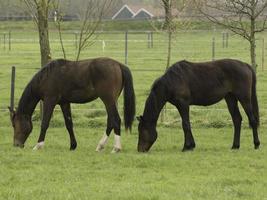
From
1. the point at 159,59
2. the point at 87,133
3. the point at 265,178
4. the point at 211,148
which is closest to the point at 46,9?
the point at 87,133

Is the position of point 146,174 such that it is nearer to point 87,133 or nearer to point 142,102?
point 87,133

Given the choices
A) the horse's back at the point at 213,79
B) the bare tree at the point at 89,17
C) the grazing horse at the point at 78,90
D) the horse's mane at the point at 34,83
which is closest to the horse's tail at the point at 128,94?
the grazing horse at the point at 78,90

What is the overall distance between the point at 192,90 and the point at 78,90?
2.27 m

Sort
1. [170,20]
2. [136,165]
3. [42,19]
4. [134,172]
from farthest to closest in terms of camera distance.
→ [170,20] < [42,19] < [136,165] < [134,172]

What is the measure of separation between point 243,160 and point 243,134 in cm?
397

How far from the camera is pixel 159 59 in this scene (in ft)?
112

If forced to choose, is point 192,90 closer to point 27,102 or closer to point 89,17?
point 27,102

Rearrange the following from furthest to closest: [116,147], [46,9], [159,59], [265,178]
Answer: [159,59] → [46,9] → [116,147] → [265,178]

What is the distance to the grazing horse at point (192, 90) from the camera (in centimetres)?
1114

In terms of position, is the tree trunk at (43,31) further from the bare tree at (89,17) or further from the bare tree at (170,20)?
the bare tree at (170,20)

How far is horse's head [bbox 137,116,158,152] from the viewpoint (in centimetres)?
1111

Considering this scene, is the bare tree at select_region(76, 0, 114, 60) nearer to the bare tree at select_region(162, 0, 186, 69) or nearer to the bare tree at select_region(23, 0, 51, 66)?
the bare tree at select_region(23, 0, 51, 66)

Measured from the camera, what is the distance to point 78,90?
11281 millimetres

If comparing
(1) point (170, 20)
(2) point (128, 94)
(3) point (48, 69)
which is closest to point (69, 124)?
(3) point (48, 69)
